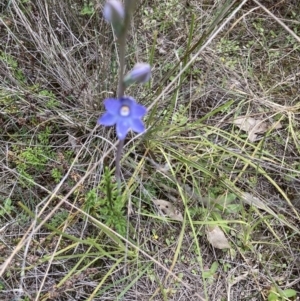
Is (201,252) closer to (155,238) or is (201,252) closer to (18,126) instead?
(155,238)

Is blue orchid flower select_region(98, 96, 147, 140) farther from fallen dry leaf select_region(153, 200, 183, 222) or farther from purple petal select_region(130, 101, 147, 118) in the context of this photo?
fallen dry leaf select_region(153, 200, 183, 222)

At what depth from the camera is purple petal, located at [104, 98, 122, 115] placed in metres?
1.12

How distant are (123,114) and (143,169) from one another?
0.75 meters

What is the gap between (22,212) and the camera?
177cm

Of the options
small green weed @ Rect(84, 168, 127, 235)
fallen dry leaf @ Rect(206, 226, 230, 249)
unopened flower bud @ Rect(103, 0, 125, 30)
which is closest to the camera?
unopened flower bud @ Rect(103, 0, 125, 30)

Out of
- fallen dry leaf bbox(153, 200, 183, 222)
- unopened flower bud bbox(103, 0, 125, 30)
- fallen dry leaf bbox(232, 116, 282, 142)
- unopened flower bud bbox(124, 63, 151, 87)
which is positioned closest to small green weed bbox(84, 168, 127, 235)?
fallen dry leaf bbox(153, 200, 183, 222)

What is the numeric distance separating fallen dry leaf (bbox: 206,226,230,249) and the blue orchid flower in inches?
32.4

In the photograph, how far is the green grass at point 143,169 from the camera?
1.68 m

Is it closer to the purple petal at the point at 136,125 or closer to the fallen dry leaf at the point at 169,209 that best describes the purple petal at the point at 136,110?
the purple petal at the point at 136,125

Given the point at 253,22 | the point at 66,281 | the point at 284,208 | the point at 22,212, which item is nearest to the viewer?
the point at 66,281

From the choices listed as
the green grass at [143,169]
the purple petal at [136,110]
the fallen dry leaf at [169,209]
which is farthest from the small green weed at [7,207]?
the purple petal at [136,110]

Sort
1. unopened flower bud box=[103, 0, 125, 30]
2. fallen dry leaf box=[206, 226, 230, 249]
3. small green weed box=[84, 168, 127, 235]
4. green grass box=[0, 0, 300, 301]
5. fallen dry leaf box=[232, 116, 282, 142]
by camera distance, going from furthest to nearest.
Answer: fallen dry leaf box=[232, 116, 282, 142] < fallen dry leaf box=[206, 226, 230, 249] < green grass box=[0, 0, 300, 301] < small green weed box=[84, 168, 127, 235] < unopened flower bud box=[103, 0, 125, 30]

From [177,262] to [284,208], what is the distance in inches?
19.9

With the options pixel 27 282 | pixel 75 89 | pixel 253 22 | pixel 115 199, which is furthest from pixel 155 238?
pixel 253 22
